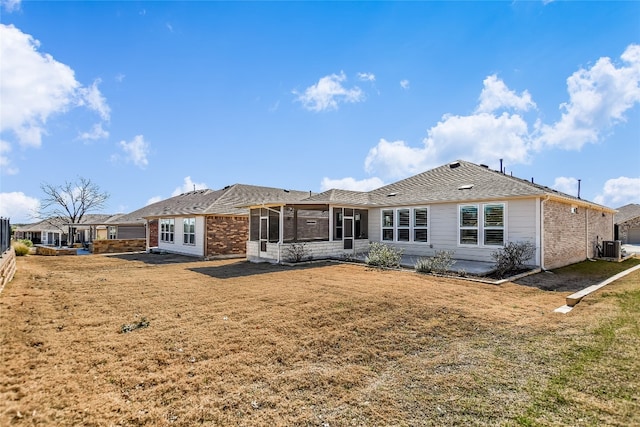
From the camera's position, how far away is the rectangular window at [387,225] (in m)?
16.0

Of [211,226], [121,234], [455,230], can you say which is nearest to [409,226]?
[455,230]

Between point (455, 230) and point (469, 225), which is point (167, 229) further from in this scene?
Result: point (469, 225)

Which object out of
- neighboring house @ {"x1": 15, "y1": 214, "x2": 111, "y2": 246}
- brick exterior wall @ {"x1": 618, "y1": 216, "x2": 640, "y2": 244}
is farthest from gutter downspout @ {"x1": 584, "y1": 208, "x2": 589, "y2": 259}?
neighboring house @ {"x1": 15, "y1": 214, "x2": 111, "y2": 246}

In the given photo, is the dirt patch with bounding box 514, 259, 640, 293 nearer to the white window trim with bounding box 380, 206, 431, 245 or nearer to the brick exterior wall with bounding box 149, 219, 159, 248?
the white window trim with bounding box 380, 206, 431, 245

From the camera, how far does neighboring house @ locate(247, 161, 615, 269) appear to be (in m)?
11.7

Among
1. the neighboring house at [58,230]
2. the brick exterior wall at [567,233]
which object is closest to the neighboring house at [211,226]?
the brick exterior wall at [567,233]

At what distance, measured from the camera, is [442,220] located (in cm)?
1377

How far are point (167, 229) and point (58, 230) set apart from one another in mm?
29612

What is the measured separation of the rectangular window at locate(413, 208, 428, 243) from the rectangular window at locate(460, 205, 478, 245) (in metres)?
1.72

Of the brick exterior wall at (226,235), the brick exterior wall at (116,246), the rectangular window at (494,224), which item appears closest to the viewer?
the rectangular window at (494,224)

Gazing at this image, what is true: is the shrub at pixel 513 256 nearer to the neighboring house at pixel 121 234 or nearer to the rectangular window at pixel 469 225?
the rectangular window at pixel 469 225

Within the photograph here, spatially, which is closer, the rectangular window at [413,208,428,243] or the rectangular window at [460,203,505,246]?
the rectangular window at [460,203,505,246]

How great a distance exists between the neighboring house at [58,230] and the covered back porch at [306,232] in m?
26.8

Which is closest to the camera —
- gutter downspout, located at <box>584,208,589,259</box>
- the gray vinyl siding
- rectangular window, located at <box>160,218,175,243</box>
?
the gray vinyl siding
